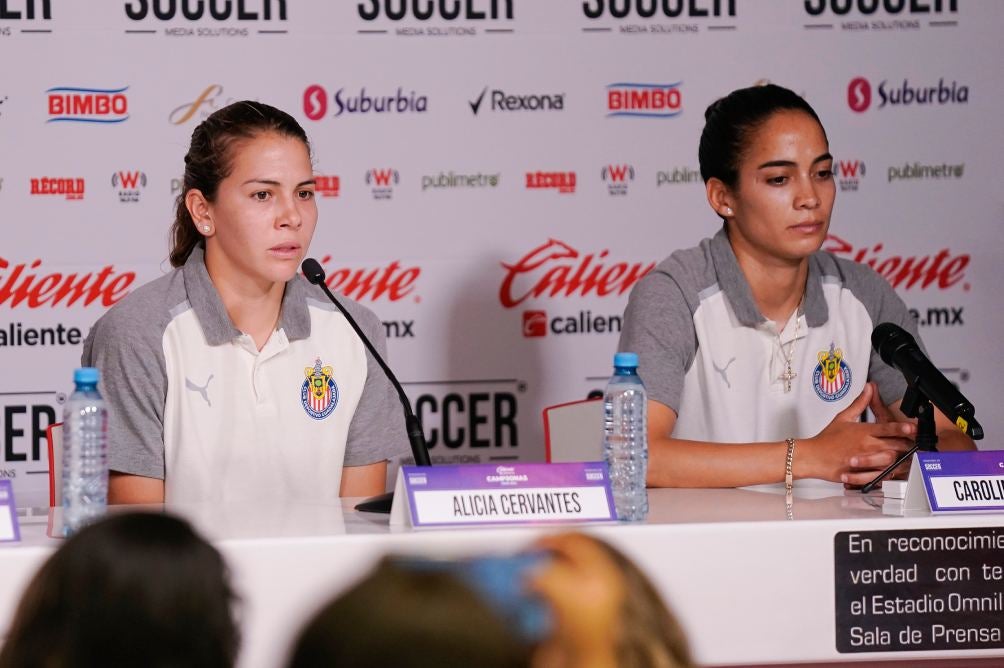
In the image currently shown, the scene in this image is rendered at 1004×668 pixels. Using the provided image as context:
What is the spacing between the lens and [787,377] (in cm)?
266

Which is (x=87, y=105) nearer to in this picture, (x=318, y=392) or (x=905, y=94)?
(x=318, y=392)

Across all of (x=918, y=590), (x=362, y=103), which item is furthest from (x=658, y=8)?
(x=918, y=590)

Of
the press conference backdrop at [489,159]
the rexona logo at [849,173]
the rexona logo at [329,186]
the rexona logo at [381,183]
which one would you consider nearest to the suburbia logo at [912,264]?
the press conference backdrop at [489,159]

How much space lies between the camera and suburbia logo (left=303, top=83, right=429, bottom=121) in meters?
3.73

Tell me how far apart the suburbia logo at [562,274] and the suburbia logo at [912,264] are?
0.61 metres

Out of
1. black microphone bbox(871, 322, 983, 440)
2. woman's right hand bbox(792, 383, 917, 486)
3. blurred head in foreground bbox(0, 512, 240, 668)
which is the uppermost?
blurred head in foreground bbox(0, 512, 240, 668)

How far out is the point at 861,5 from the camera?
392 cm

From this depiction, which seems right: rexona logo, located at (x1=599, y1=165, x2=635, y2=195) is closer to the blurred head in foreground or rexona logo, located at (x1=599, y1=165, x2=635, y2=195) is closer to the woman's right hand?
the woman's right hand

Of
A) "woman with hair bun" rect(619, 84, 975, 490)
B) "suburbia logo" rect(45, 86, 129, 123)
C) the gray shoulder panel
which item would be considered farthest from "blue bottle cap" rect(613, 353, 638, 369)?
"suburbia logo" rect(45, 86, 129, 123)

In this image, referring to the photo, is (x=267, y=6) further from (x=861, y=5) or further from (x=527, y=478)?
(x=527, y=478)

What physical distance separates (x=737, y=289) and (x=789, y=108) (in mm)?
390

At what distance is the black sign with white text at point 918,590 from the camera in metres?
1.76

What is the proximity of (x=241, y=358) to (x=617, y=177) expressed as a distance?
1710 mm

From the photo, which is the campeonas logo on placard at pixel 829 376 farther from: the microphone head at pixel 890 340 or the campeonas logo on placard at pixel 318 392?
the campeonas logo on placard at pixel 318 392
